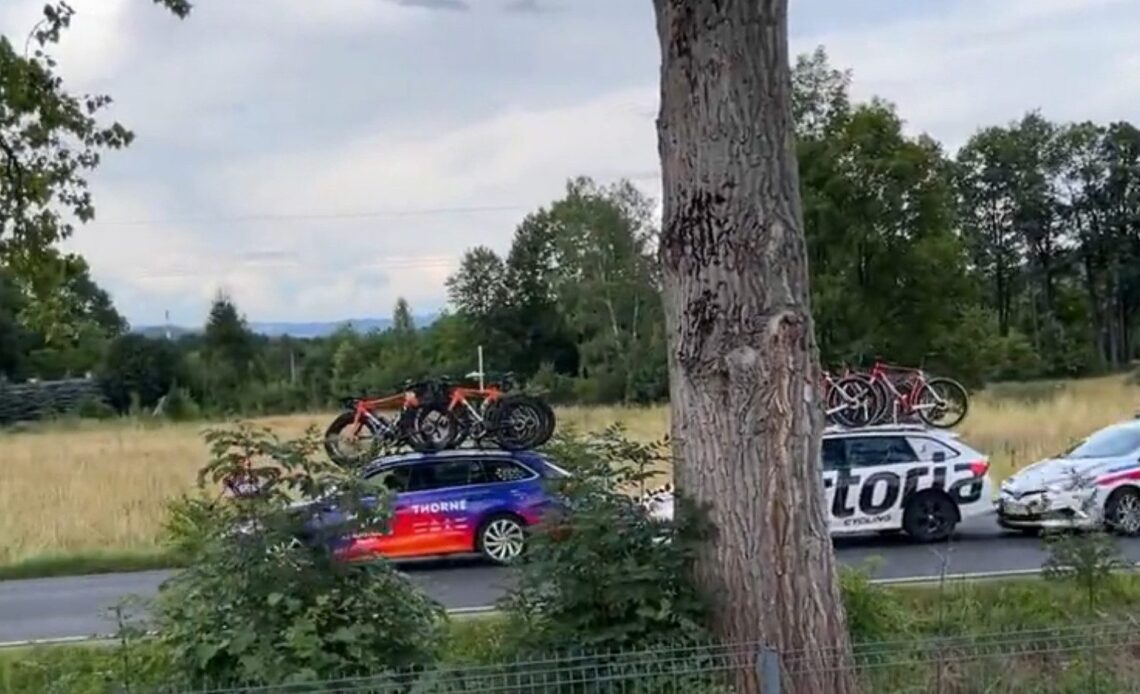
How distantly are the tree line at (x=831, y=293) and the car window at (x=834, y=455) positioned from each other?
5.34 m

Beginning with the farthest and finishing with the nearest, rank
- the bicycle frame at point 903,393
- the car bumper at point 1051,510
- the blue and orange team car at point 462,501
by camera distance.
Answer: the bicycle frame at point 903,393, the blue and orange team car at point 462,501, the car bumper at point 1051,510

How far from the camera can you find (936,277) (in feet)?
113

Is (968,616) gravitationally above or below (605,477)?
below

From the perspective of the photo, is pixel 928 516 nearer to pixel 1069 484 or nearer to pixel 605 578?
pixel 1069 484

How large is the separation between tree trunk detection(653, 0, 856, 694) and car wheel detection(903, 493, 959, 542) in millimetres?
10084

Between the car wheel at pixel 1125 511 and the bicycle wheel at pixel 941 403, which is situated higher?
the bicycle wheel at pixel 941 403

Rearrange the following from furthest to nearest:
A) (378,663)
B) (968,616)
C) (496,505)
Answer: (496,505) → (968,616) → (378,663)

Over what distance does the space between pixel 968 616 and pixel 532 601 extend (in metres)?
5.43

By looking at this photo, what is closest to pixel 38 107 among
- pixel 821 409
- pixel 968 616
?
pixel 821 409

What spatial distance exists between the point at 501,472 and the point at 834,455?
154 inches

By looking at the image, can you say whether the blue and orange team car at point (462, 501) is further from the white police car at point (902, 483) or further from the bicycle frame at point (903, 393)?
the bicycle frame at point (903, 393)

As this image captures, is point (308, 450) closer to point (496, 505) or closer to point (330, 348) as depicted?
point (496, 505)

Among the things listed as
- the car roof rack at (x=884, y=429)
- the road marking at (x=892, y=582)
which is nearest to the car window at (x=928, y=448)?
the car roof rack at (x=884, y=429)

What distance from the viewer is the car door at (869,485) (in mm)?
16750
